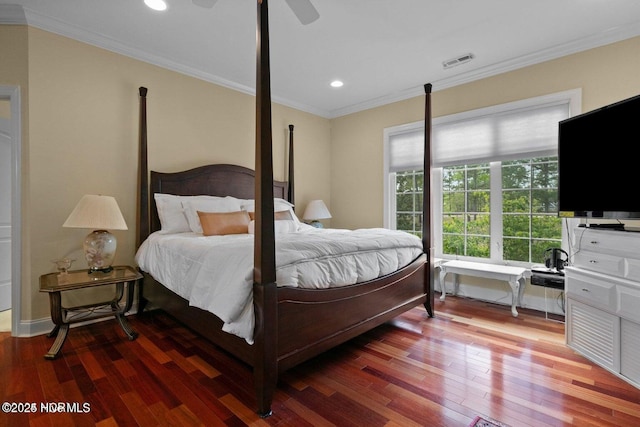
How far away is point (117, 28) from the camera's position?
2.72 metres

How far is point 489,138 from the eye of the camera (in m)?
3.52

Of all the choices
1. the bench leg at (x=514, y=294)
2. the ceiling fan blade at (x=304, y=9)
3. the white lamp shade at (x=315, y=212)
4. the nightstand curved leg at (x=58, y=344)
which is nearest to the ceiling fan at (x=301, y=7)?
the ceiling fan blade at (x=304, y=9)

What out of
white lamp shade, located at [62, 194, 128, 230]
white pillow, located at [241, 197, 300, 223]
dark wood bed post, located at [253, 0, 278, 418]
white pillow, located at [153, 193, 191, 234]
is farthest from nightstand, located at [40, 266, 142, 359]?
dark wood bed post, located at [253, 0, 278, 418]

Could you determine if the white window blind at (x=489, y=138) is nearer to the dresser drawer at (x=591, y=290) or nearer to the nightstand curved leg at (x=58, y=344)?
the dresser drawer at (x=591, y=290)

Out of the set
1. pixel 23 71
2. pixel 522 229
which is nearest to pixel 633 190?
pixel 522 229

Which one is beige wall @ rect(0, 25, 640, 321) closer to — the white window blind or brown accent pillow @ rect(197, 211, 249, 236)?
the white window blind

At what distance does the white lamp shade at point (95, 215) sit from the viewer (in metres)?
2.39

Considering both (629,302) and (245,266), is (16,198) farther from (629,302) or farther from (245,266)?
(629,302)

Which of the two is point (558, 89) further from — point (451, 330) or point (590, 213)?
point (451, 330)

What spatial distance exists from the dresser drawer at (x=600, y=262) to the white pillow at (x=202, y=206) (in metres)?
3.07

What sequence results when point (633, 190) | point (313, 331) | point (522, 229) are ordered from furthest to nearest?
point (522, 229) < point (633, 190) < point (313, 331)

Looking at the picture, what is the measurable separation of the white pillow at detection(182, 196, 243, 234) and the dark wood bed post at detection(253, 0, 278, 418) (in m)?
1.63

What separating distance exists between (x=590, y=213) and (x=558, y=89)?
1.43 metres

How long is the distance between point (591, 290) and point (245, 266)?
7.78ft
